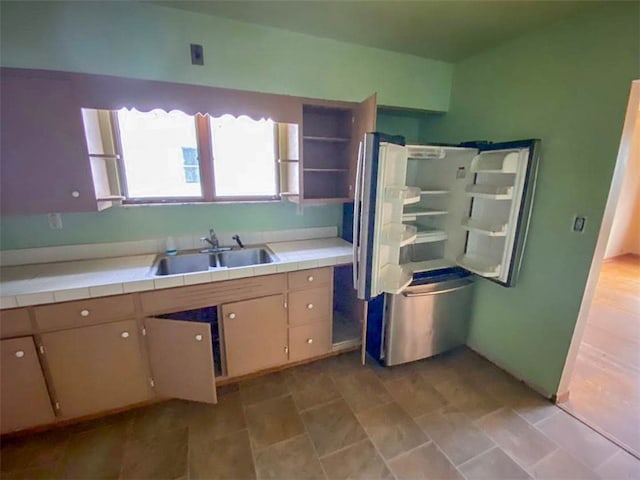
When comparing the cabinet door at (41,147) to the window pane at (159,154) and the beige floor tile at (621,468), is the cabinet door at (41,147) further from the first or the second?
the beige floor tile at (621,468)

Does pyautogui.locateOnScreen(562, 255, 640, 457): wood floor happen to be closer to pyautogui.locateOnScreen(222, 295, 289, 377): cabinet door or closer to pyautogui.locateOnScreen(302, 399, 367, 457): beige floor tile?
pyautogui.locateOnScreen(302, 399, 367, 457): beige floor tile

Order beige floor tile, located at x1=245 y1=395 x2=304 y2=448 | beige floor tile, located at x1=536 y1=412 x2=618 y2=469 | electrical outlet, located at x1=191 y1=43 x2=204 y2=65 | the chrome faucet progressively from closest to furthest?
beige floor tile, located at x1=536 y1=412 x2=618 y2=469, beige floor tile, located at x1=245 y1=395 x2=304 y2=448, electrical outlet, located at x1=191 y1=43 x2=204 y2=65, the chrome faucet

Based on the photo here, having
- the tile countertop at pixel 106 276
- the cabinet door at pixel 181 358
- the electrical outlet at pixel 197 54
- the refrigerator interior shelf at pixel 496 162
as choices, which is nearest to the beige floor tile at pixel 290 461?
the cabinet door at pixel 181 358

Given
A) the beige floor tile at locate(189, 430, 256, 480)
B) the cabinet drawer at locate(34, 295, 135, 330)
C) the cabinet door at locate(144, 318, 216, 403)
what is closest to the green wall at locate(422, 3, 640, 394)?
the beige floor tile at locate(189, 430, 256, 480)

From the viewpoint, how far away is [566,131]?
184 centimetres

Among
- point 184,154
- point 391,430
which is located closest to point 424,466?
point 391,430

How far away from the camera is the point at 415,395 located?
2111 millimetres

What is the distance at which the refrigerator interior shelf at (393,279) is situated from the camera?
200 cm

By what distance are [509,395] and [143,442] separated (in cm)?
239

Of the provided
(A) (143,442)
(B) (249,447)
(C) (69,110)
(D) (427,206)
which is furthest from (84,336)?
(D) (427,206)

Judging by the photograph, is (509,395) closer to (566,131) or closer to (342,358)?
(342,358)

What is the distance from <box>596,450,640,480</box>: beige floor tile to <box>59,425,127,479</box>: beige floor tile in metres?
2.55

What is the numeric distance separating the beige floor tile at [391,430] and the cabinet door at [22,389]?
1.86 metres

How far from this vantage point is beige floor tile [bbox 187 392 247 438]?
1819 mm
